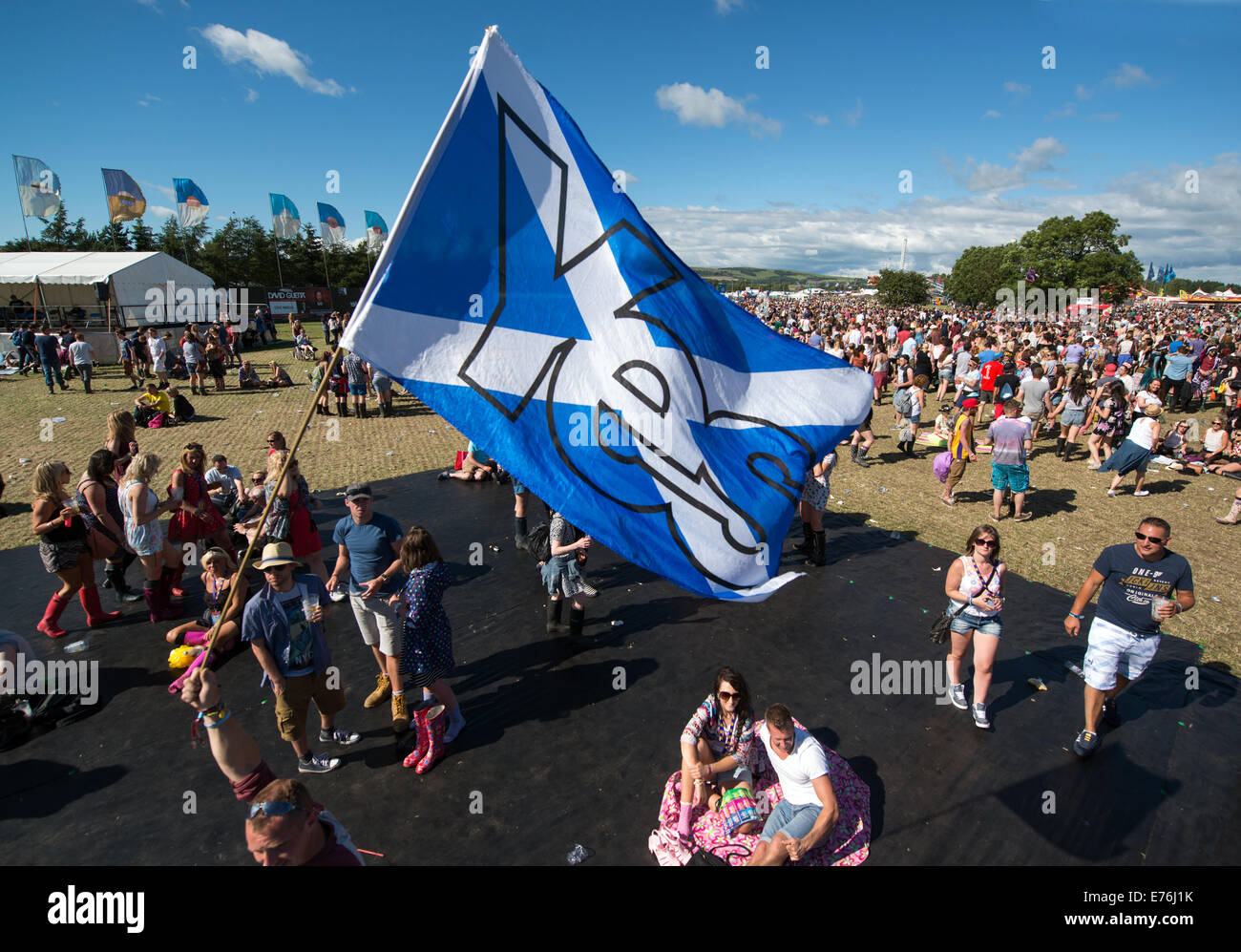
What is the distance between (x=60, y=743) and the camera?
481 cm

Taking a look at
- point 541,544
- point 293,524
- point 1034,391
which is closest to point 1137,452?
point 1034,391

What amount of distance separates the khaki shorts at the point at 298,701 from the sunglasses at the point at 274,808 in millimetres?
2001

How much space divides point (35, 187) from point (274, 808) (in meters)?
41.3

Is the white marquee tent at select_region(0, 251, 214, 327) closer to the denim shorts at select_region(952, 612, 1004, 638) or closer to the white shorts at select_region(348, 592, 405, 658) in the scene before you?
the white shorts at select_region(348, 592, 405, 658)

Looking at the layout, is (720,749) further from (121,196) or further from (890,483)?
(121,196)

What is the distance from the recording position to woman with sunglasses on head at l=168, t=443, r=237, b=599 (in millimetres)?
6590

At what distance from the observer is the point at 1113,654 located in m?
4.61

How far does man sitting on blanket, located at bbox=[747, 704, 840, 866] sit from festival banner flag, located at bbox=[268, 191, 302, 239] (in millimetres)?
43537

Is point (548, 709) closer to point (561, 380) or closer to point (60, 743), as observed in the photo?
point (561, 380)

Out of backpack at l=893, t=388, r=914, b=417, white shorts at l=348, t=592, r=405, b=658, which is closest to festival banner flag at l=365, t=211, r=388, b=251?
backpack at l=893, t=388, r=914, b=417

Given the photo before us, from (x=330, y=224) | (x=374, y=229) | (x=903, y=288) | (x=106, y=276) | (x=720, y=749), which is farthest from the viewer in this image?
(x=903, y=288)

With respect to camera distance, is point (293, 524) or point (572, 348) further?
point (293, 524)

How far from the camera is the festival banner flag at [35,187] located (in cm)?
2880
